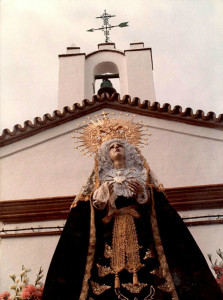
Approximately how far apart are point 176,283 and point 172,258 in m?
0.28

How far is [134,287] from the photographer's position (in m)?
4.45

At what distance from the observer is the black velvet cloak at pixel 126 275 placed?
4.32 metres

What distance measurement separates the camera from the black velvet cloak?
4.32m

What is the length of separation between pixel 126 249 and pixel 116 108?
4.10 meters

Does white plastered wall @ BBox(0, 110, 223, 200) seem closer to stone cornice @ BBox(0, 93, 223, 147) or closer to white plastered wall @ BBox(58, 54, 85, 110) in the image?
stone cornice @ BBox(0, 93, 223, 147)

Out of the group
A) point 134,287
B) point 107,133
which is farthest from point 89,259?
point 107,133

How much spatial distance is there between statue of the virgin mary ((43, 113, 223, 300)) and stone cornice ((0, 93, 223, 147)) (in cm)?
283

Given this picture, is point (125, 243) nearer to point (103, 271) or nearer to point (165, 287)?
point (103, 271)

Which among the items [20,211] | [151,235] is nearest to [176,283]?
[151,235]

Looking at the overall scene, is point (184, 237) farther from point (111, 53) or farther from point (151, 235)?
point (111, 53)

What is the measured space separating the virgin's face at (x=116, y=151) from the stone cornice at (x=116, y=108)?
2.65 m

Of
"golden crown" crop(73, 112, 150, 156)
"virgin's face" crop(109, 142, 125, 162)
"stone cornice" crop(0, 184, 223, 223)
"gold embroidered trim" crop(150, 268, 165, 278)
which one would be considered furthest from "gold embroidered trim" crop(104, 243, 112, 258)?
"stone cornice" crop(0, 184, 223, 223)

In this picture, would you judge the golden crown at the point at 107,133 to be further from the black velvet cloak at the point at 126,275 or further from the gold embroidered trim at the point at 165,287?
the gold embroidered trim at the point at 165,287

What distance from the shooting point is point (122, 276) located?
15.1 feet
